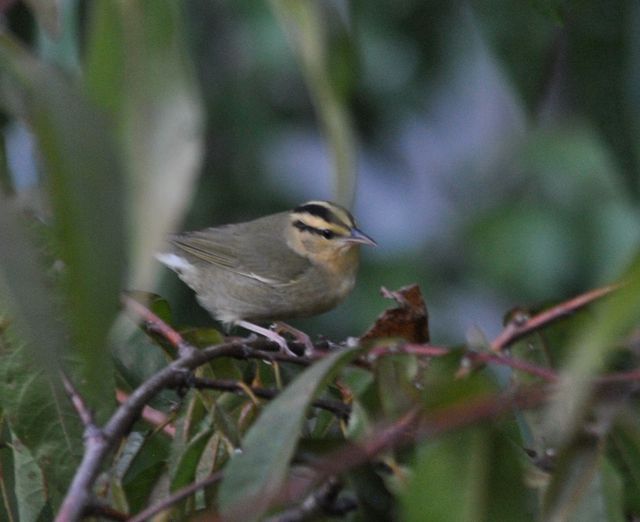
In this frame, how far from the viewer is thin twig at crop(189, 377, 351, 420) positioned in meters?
1.66

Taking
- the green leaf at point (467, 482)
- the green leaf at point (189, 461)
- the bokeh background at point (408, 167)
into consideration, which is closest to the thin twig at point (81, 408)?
the green leaf at point (189, 461)

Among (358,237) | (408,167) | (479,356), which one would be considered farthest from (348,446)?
(408,167)

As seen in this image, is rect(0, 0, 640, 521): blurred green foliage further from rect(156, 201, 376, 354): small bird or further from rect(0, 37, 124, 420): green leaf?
rect(156, 201, 376, 354): small bird

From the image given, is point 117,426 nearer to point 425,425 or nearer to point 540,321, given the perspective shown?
point 425,425

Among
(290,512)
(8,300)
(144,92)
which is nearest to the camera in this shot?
(8,300)

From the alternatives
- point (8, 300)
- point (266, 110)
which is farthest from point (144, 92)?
point (266, 110)

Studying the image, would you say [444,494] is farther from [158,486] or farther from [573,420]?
[158,486]

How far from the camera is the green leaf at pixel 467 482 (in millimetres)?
1261

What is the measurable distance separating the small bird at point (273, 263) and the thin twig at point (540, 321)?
2.45 meters

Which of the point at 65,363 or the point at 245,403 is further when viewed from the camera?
the point at 245,403

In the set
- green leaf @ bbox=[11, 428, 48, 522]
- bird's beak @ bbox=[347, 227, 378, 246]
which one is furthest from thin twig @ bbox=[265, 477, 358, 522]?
bird's beak @ bbox=[347, 227, 378, 246]

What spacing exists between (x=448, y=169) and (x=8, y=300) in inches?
258

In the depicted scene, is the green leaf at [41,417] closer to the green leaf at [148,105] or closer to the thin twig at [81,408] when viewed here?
the thin twig at [81,408]

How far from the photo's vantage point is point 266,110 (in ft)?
17.7
